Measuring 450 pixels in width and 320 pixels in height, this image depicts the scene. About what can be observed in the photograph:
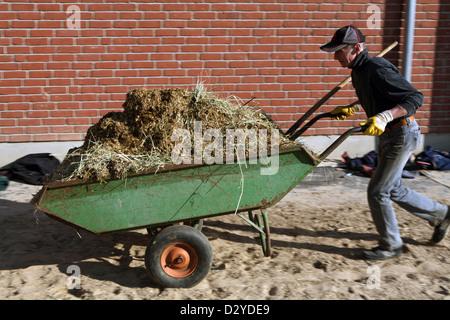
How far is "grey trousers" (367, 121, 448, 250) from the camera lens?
4.11 m

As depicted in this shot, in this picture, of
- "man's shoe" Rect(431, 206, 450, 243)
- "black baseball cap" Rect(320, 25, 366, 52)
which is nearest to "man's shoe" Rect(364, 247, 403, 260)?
"man's shoe" Rect(431, 206, 450, 243)

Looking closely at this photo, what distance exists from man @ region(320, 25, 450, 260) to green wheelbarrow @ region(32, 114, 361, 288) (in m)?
0.43

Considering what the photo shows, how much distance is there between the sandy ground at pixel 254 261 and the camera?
12.1ft

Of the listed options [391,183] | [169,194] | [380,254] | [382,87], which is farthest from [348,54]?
[169,194]

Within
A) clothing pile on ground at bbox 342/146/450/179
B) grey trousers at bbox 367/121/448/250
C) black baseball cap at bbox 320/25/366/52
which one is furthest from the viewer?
clothing pile on ground at bbox 342/146/450/179

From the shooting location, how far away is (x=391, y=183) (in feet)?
13.6

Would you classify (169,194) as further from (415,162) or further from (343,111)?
(415,162)

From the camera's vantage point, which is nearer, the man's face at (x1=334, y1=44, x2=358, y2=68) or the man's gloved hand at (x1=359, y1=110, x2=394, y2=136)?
the man's gloved hand at (x1=359, y1=110, x2=394, y2=136)

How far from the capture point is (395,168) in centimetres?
414

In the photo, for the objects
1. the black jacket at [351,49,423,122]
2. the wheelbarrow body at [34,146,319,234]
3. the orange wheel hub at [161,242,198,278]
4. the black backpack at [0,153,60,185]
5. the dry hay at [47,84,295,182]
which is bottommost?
the orange wheel hub at [161,242,198,278]

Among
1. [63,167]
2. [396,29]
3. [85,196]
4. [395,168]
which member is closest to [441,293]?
[395,168]

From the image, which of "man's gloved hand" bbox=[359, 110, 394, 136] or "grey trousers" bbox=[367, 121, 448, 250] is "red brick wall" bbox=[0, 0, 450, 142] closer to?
"grey trousers" bbox=[367, 121, 448, 250]

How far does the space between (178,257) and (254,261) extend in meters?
0.78

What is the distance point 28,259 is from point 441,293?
126 inches
